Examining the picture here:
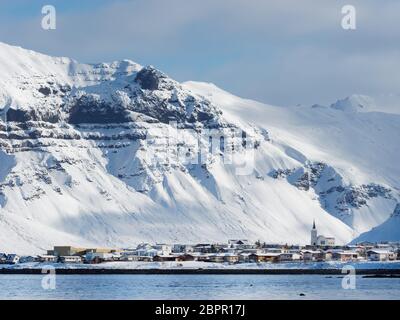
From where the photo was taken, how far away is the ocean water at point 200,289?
449ft

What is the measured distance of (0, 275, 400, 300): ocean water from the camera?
136875 millimetres

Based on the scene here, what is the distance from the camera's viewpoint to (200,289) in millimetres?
151875
